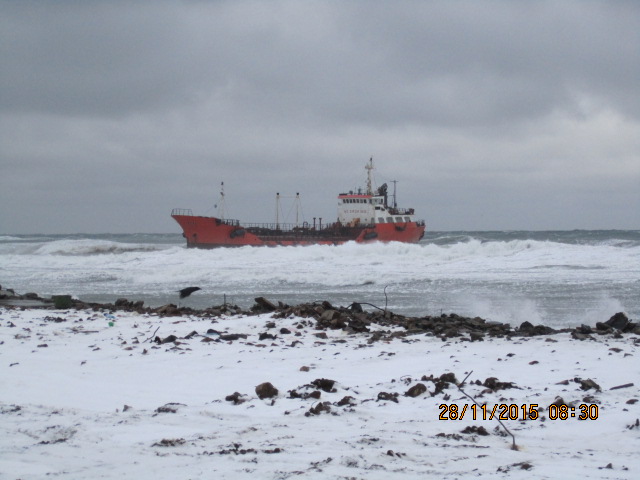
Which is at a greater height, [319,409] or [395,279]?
[319,409]

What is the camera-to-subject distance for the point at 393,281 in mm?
19406

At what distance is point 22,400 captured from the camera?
14.7 feet

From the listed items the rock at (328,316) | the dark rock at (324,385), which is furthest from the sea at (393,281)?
the dark rock at (324,385)

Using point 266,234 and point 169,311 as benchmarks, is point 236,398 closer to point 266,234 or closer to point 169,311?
point 169,311

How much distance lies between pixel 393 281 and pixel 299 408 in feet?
50.1

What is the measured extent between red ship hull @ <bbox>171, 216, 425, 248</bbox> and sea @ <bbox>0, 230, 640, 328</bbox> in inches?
234

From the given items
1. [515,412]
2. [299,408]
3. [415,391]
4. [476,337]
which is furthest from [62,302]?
[515,412]

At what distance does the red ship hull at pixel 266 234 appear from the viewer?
4009 cm

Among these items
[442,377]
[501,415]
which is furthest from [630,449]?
[442,377]

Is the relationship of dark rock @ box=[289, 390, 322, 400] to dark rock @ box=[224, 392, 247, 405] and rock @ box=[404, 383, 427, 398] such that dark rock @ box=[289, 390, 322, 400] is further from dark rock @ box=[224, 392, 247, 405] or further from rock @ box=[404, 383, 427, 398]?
rock @ box=[404, 383, 427, 398]

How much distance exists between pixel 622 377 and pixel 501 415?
5.73 ft

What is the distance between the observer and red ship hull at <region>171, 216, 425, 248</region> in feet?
132

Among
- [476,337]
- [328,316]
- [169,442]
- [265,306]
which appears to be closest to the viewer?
[169,442]

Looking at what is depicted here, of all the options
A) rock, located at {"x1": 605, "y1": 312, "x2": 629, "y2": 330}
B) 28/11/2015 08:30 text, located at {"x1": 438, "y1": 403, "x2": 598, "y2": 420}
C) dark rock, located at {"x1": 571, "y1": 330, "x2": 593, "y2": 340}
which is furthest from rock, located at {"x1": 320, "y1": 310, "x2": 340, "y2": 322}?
28/11/2015 08:30 text, located at {"x1": 438, "y1": 403, "x2": 598, "y2": 420}
